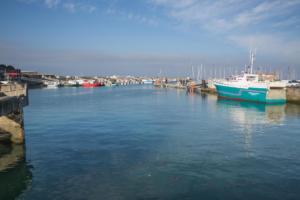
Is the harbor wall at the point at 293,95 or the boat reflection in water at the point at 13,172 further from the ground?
the harbor wall at the point at 293,95

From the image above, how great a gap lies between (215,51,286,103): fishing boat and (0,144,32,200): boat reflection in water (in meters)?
64.9

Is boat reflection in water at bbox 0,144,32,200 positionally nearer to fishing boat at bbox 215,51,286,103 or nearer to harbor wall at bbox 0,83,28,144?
harbor wall at bbox 0,83,28,144

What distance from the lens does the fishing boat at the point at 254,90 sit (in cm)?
7825

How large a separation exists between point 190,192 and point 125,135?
57.0ft

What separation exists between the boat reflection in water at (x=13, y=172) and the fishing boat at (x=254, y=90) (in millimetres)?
64938

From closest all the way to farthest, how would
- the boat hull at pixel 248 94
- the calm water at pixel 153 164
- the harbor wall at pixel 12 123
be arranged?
1. the calm water at pixel 153 164
2. the harbor wall at pixel 12 123
3. the boat hull at pixel 248 94

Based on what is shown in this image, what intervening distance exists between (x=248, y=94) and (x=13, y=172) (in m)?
70.4

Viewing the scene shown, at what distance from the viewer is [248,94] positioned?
8162 centimetres

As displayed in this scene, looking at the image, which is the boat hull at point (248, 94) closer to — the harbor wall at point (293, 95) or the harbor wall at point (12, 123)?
the harbor wall at point (293, 95)

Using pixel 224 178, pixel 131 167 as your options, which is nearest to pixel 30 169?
pixel 131 167

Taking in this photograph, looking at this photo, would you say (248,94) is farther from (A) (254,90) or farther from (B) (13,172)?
(B) (13,172)

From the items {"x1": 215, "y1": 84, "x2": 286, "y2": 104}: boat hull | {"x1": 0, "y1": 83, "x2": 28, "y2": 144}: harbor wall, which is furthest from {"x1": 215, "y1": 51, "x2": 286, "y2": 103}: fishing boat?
{"x1": 0, "y1": 83, "x2": 28, "y2": 144}: harbor wall

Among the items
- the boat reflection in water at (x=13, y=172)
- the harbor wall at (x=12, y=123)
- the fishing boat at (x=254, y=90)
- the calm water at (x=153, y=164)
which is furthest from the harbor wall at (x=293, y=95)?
the boat reflection in water at (x=13, y=172)

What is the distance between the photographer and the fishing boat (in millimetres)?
78250
